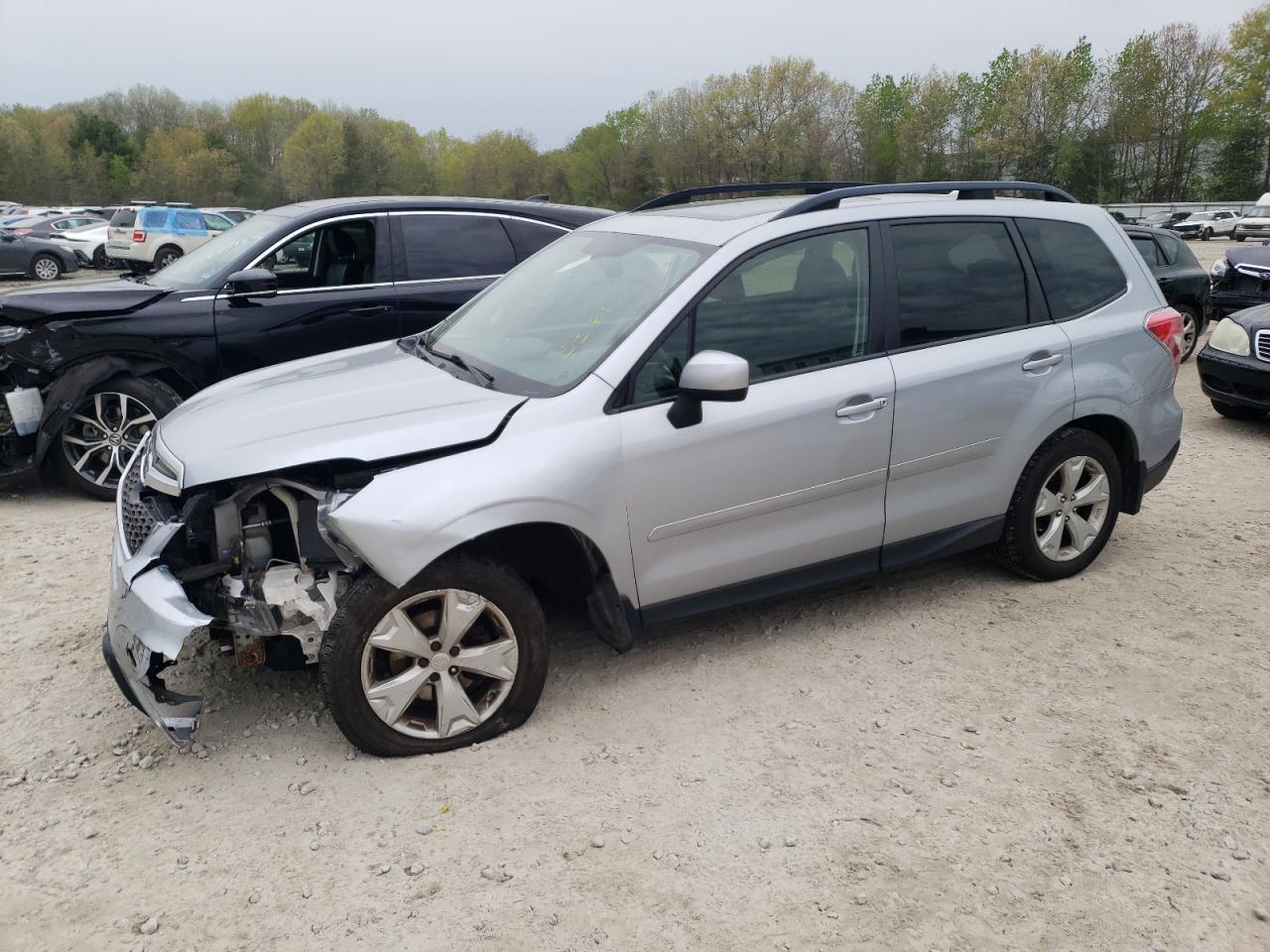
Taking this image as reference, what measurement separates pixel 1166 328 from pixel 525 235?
4.13 meters

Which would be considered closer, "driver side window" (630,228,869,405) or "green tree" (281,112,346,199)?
"driver side window" (630,228,869,405)

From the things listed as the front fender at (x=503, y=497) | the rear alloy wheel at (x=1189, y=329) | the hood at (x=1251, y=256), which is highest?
the hood at (x=1251, y=256)

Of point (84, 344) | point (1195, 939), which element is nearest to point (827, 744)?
point (1195, 939)

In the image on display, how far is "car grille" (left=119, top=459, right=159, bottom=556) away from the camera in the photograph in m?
3.50

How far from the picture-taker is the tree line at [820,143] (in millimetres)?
64438

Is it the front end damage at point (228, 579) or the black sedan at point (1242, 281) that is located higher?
the black sedan at point (1242, 281)

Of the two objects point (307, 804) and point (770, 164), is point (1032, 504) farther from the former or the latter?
point (770, 164)

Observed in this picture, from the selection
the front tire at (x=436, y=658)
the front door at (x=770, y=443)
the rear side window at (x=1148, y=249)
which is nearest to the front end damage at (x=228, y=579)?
the front tire at (x=436, y=658)

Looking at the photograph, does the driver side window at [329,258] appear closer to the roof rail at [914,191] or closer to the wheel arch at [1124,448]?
the roof rail at [914,191]

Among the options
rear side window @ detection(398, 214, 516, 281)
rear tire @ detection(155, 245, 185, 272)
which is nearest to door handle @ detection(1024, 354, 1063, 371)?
rear side window @ detection(398, 214, 516, 281)

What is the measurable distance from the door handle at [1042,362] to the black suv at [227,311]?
3745 mm

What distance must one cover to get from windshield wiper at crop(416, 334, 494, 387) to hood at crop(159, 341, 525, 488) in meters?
0.07

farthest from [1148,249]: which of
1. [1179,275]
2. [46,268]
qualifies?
[46,268]

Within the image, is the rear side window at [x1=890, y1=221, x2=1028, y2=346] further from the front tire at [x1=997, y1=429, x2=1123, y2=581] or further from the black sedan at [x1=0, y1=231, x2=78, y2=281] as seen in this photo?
the black sedan at [x1=0, y1=231, x2=78, y2=281]
